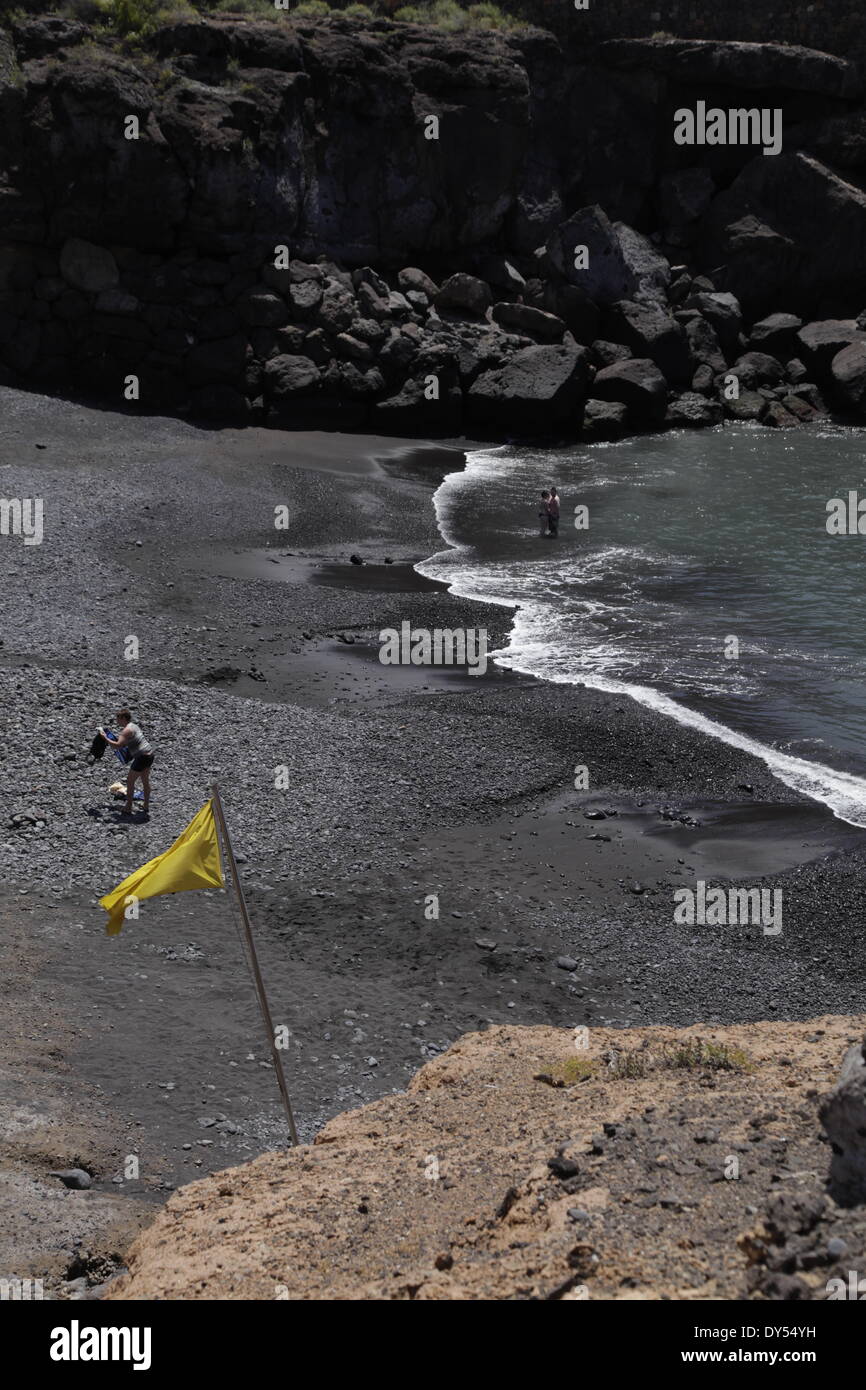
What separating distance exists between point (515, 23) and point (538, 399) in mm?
26619

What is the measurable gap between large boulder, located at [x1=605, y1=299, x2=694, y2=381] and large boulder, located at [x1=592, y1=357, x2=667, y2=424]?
5.30ft

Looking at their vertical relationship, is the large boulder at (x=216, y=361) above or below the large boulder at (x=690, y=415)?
above

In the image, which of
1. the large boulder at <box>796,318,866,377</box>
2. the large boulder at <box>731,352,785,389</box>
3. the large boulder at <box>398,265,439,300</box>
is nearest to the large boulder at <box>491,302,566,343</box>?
the large boulder at <box>398,265,439,300</box>

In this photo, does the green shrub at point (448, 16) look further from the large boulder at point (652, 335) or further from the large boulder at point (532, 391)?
the large boulder at point (532, 391)

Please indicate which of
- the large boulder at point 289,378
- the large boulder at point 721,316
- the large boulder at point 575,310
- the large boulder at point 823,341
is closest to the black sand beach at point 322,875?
the large boulder at point 289,378

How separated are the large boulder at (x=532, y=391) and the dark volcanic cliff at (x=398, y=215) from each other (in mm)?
118

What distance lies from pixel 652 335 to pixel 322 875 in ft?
134

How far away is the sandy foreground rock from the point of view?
6.64 metres

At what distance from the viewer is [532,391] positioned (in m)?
46.7

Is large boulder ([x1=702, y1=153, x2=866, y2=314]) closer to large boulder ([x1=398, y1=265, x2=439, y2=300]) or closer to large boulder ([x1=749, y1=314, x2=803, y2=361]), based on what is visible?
large boulder ([x1=749, y1=314, x2=803, y2=361])

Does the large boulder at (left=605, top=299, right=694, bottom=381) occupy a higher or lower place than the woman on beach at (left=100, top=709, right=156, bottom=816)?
higher

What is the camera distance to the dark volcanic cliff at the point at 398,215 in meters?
44.7

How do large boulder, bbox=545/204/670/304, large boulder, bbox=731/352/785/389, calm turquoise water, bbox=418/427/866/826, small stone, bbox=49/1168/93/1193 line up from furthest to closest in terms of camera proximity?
large boulder, bbox=731/352/785/389 < large boulder, bbox=545/204/670/304 < calm turquoise water, bbox=418/427/866/826 < small stone, bbox=49/1168/93/1193
